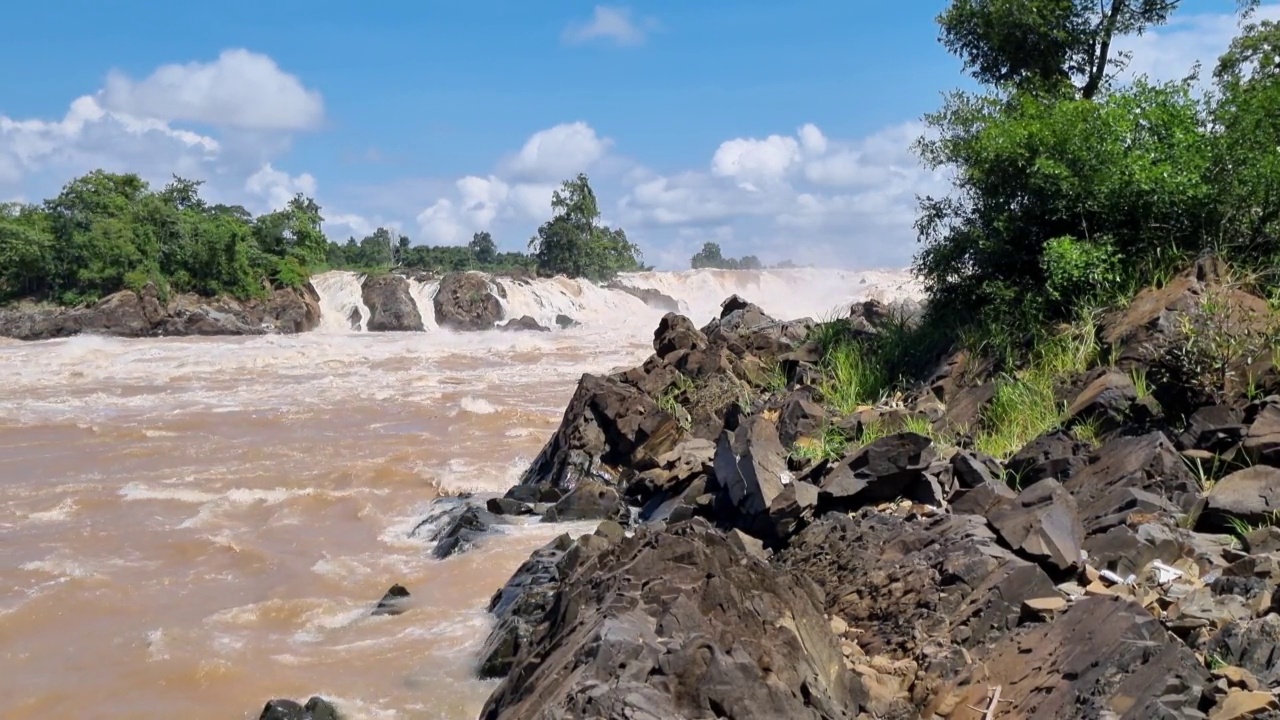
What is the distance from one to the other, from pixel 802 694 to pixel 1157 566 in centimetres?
212

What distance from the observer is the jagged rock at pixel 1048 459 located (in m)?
7.17

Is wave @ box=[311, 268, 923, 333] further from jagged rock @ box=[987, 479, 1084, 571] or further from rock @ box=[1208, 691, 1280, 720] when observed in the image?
rock @ box=[1208, 691, 1280, 720]

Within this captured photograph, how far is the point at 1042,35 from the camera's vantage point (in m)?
13.2

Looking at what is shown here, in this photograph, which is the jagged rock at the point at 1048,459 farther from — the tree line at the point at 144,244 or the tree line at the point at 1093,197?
the tree line at the point at 144,244

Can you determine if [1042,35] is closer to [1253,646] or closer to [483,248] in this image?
[1253,646]

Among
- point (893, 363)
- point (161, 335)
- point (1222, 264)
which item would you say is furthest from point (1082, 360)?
point (161, 335)

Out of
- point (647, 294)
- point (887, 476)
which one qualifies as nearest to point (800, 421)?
point (887, 476)

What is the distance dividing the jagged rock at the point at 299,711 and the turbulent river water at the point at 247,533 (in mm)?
270

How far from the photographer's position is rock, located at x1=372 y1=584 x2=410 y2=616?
8.41 meters

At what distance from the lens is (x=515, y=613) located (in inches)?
289

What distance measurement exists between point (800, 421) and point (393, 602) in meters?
3.95

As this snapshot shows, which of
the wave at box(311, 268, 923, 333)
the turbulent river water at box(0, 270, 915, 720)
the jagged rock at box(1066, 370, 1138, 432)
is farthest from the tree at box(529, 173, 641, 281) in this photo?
the jagged rock at box(1066, 370, 1138, 432)

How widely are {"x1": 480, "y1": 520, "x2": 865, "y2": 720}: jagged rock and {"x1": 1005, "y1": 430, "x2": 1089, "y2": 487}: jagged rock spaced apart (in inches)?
95.4

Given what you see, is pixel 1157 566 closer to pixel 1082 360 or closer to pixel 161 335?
pixel 1082 360
